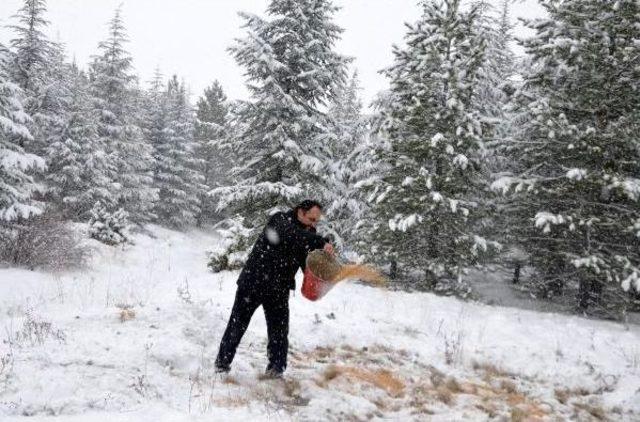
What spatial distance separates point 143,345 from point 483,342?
17.6 ft

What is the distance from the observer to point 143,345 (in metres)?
Result: 6.01

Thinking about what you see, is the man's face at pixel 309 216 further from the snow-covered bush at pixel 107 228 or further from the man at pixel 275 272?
the snow-covered bush at pixel 107 228

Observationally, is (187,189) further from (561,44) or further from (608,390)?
(608,390)

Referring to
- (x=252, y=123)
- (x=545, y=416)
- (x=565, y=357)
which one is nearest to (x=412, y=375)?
(x=545, y=416)

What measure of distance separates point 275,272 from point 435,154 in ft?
28.4

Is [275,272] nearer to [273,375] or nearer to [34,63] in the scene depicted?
[273,375]

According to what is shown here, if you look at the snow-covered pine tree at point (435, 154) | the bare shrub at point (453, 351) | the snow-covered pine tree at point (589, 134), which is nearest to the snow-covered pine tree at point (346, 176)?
the snow-covered pine tree at point (435, 154)

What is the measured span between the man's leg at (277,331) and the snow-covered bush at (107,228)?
53.3 feet

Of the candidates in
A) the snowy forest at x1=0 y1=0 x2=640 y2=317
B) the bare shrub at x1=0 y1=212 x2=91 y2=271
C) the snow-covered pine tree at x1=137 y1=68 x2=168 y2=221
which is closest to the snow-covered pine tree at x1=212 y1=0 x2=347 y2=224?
the snowy forest at x1=0 y1=0 x2=640 y2=317

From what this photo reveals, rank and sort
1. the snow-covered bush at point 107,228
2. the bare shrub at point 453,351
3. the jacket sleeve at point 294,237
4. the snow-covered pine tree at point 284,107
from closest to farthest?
the jacket sleeve at point 294,237
the bare shrub at point 453,351
the snow-covered pine tree at point 284,107
the snow-covered bush at point 107,228

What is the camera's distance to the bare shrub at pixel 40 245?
13367 mm

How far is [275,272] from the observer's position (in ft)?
18.1

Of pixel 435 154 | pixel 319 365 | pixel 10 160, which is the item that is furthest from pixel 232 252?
pixel 319 365

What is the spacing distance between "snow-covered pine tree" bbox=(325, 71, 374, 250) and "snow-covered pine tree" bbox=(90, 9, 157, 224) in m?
13.3
